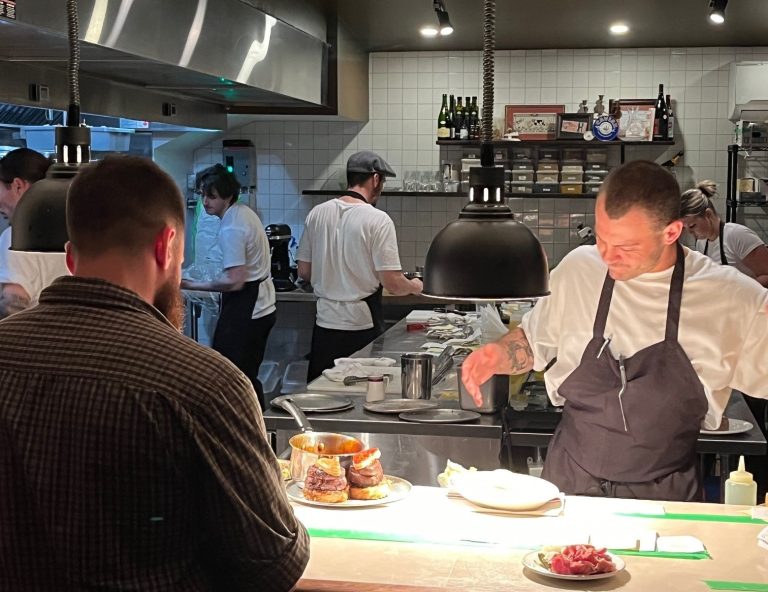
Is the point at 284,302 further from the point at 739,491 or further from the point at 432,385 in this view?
the point at 739,491

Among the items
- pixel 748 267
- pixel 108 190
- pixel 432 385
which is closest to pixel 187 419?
pixel 108 190

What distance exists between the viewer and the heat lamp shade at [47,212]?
2.54m

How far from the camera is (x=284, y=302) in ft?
26.6

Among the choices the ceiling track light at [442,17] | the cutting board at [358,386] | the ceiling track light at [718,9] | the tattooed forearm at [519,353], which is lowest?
the cutting board at [358,386]

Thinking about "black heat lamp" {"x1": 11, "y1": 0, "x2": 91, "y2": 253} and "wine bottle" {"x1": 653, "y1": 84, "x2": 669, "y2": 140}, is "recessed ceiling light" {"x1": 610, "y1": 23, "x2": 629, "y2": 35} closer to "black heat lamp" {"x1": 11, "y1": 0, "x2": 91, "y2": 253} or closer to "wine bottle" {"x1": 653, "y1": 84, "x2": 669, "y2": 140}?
"wine bottle" {"x1": 653, "y1": 84, "x2": 669, "y2": 140}

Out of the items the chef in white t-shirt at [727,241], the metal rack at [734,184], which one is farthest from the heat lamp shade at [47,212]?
the metal rack at [734,184]

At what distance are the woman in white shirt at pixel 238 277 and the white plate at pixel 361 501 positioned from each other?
3.79 m

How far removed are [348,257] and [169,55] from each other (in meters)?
2.13

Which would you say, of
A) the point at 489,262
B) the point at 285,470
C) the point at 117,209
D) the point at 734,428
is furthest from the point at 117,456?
the point at 734,428

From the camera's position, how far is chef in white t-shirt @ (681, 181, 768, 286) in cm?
628

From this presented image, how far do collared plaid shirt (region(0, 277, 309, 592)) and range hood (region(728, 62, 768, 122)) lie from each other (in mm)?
6606

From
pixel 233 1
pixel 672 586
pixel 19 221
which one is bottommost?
pixel 672 586

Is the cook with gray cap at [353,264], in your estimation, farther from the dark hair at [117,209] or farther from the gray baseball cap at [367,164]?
the dark hair at [117,209]

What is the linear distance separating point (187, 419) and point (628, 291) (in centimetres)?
180
